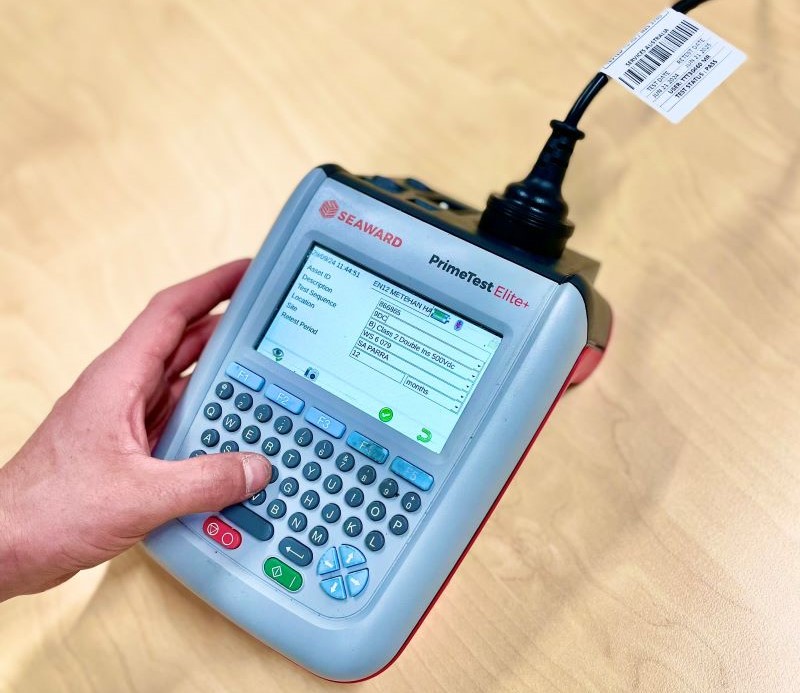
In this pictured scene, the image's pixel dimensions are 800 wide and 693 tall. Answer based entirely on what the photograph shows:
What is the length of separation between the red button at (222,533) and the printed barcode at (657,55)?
36 cm

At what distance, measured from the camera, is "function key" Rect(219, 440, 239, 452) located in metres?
0.47

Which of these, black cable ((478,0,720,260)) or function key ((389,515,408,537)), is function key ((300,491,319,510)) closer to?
function key ((389,515,408,537))

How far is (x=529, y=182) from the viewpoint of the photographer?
470mm

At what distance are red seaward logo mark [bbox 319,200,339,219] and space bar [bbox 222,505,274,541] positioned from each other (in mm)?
192

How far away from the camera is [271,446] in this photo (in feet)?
1.54

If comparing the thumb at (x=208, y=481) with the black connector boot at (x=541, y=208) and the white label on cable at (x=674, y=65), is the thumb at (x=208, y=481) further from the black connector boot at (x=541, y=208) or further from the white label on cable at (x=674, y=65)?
the white label on cable at (x=674, y=65)

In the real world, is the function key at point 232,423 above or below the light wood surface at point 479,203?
below

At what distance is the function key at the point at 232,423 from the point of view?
478 mm

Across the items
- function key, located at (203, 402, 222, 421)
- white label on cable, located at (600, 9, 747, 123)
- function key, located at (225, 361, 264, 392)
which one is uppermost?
white label on cable, located at (600, 9, 747, 123)

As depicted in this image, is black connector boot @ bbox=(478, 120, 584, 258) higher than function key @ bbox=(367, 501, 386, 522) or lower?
higher

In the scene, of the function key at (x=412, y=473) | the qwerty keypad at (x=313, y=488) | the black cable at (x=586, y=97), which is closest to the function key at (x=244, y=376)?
the qwerty keypad at (x=313, y=488)

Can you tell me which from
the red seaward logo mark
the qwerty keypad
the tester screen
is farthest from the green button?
the red seaward logo mark

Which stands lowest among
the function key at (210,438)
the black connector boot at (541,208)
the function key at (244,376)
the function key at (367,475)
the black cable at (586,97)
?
the function key at (210,438)

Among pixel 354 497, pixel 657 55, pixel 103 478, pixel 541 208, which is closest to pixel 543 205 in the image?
pixel 541 208
